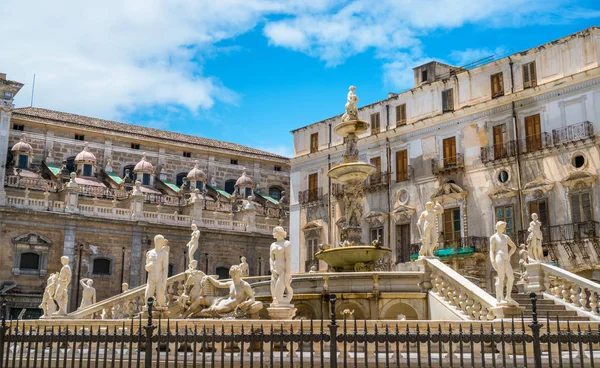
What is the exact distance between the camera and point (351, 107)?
2119cm

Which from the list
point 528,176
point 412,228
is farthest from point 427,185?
point 528,176

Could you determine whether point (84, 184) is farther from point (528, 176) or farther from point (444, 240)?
point (528, 176)

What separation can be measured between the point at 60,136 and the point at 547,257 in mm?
29504

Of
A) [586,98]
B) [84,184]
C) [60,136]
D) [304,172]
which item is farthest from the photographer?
[60,136]

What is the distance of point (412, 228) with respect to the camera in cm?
3069

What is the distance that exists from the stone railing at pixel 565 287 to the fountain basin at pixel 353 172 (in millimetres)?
5196

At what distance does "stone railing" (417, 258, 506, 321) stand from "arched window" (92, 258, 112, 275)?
78.8 feet

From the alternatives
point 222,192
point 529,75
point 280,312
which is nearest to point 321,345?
point 280,312

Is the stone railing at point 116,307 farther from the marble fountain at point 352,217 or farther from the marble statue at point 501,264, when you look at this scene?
the marble statue at point 501,264

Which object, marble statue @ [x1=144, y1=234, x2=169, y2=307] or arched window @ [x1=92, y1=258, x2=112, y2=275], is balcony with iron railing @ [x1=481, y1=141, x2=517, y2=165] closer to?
marble statue @ [x1=144, y1=234, x2=169, y2=307]

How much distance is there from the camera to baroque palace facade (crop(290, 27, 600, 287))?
83.5ft

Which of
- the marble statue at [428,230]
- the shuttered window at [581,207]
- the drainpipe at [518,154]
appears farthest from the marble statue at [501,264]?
the drainpipe at [518,154]

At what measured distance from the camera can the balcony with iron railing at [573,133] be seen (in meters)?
25.3

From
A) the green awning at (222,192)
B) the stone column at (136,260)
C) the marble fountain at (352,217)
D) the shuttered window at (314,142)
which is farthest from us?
the green awning at (222,192)
